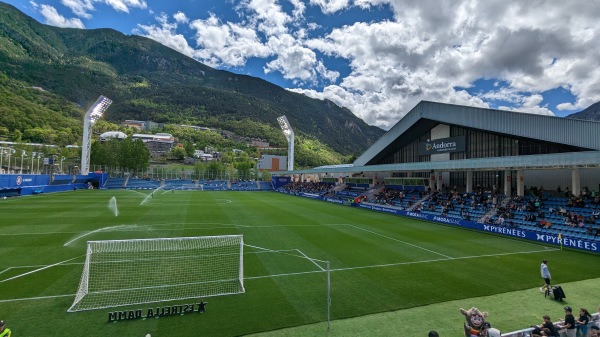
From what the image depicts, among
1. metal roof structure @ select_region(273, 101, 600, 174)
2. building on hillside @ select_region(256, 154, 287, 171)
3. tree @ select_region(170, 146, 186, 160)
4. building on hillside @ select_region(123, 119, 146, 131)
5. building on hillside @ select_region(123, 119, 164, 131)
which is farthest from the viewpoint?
building on hillside @ select_region(123, 119, 164, 131)

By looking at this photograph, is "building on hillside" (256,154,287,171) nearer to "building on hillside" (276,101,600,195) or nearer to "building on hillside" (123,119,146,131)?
"building on hillside" (123,119,146,131)

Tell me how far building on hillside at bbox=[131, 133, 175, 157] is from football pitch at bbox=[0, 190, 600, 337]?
140942mm

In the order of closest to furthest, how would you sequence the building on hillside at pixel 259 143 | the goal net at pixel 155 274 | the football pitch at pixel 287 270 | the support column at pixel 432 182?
the football pitch at pixel 287 270 < the goal net at pixel 155 274 < the support column at pixel 432 182 < the building on hillside at pixel 259 143

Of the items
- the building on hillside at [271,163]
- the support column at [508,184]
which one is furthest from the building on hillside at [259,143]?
the support column at [508,184]

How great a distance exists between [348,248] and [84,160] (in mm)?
72107

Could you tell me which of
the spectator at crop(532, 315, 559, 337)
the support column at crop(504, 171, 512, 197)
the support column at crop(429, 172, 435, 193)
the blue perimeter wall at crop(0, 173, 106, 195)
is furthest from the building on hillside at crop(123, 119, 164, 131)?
Result: the spectator at crop(532, 315, 559, 337)

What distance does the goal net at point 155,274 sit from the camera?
997cm

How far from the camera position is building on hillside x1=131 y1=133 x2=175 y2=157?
154500 millimetres

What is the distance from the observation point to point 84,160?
67.4 metres

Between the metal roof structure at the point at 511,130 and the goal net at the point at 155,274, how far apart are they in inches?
A: 881

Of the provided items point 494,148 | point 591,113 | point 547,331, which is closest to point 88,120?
point 494,148

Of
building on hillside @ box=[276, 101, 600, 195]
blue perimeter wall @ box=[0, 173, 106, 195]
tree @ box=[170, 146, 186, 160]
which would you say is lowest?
blue perimeter wall @ box=[0, 173, 106, 195]

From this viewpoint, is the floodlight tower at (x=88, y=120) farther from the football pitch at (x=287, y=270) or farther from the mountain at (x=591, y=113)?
the mountain at (x=591, y=113)

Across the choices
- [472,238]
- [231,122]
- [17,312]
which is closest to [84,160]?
[17,312]
